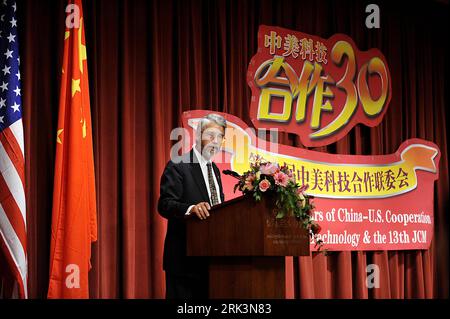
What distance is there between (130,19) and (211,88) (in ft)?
2.45

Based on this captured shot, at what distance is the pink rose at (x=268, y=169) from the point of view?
279 cm

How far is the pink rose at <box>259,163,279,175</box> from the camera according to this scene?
2.79m

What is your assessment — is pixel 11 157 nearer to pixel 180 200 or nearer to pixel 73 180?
pixel 73 180

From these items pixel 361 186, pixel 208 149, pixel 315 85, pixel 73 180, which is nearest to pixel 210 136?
pixel 208 149

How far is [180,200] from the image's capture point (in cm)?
309

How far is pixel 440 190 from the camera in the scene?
5695mm

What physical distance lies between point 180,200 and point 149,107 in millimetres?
1338

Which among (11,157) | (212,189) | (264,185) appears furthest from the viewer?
(11,157)

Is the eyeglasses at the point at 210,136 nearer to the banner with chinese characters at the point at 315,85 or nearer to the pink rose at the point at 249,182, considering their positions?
the pink rose at the point at 249,182

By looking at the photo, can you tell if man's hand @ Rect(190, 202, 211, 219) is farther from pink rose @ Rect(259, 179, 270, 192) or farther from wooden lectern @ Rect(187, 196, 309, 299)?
pink rose @ Rect(259, 179, 270, 192)

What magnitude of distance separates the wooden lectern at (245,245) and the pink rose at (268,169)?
117 millimetres

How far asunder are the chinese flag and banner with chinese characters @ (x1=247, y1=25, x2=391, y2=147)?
1394 millimetres

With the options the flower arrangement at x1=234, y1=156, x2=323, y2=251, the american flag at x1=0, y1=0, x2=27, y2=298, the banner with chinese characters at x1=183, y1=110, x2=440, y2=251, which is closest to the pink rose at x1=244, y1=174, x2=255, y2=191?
the flower arrangement at x1=234, y1=156, x2=323, y2=251
